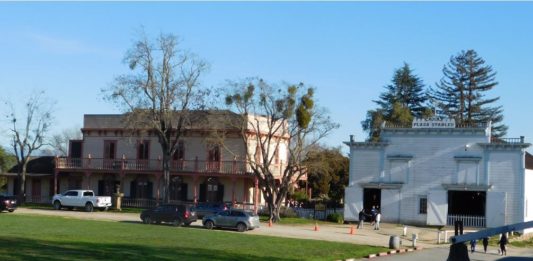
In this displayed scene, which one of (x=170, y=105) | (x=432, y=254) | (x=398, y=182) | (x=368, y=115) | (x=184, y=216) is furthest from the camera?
(x=368, y=115)

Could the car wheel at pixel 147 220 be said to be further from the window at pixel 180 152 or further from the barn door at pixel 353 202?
the window at pixel 180 152

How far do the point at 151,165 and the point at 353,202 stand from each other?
19503mm

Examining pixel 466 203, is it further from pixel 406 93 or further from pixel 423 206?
pixel 406 93

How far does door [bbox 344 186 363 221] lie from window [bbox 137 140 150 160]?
66.5ft

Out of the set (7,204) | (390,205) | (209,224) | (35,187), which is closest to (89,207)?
(7,204)

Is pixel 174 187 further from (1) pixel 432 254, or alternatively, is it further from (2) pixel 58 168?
(1) pixel 432 254

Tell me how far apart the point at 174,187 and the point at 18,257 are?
139ft

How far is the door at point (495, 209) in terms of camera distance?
49000mm

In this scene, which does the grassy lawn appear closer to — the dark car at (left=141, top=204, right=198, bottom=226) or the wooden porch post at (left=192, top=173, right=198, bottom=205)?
the dark car at (left=141, top=204, right=198, bottom=226)

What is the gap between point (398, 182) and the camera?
2080 inches

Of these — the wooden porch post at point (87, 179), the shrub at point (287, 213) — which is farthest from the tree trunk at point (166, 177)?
the shrub at point (287, 213)

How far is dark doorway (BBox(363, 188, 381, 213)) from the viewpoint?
54.2 m

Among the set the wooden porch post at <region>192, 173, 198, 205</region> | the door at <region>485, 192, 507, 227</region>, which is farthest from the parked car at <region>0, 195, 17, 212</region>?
the door at <region>485, 192, 507, 227</region>

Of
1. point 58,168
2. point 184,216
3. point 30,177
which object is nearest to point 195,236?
point 184,216
